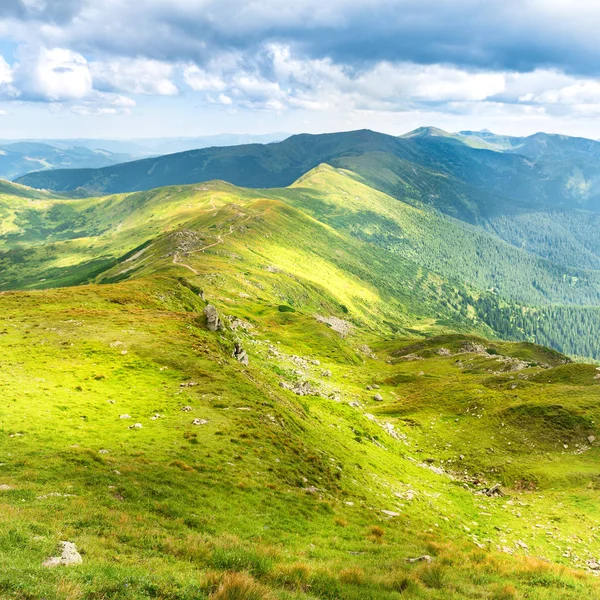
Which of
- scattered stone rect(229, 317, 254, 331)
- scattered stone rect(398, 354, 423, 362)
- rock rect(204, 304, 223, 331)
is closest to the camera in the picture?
rock rect(204, 304, 223, 331)

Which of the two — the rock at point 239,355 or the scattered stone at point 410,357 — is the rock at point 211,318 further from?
the scattered stone at point 410,357

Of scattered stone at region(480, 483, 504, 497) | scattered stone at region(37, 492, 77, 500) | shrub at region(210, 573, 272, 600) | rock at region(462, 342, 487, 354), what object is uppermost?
shrub at region(210, 573, 272, 600)

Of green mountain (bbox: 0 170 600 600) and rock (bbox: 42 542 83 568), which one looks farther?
green mountain (bbox: 0 170 600 600)

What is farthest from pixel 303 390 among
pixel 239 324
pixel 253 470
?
pixel 239 324

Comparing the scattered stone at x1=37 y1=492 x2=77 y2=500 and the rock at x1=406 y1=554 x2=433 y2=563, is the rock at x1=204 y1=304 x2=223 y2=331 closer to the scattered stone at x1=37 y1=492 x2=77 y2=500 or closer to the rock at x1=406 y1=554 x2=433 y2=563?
the scattered stone at x1=37 y1=492 x2=77 y2=500

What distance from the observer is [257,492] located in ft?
87.0

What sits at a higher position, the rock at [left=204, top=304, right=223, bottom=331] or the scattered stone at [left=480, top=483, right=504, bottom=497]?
the rock at [left=204, top=304, right=223, bottom=331]

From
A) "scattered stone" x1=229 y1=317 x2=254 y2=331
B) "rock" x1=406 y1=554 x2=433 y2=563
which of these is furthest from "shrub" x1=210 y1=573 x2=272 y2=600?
"scattered stone" x1=229 y1=317 x2=254 y2=331

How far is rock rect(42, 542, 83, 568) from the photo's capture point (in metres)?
12.9

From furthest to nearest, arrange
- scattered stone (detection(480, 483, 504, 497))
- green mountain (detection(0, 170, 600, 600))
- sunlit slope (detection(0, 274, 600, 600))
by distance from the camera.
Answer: scattered stone (detection(480, 483, 504, 497))
sunlit slope (detection(0, 274, 600, 600))
green mountain (detection(0, 170, 600, 600))

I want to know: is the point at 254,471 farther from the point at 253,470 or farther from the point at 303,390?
the point at 303,390

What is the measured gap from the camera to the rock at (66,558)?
12.9 m

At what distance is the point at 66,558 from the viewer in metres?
13.5

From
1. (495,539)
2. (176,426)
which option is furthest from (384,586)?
(495,539)
